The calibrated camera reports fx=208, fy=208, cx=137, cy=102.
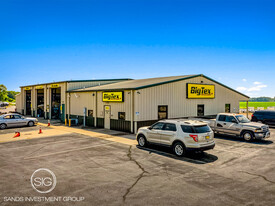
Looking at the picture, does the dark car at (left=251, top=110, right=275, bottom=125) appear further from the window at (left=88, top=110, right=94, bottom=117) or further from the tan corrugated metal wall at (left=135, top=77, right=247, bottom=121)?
the window at (left=88, top=110, right=94, bottom=117)

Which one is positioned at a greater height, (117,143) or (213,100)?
(213,100)

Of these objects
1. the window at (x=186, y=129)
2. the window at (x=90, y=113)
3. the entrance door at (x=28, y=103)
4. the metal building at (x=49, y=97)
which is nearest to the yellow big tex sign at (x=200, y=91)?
the window at (x=90, y=113)

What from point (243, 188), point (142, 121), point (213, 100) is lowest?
point (243, 188)

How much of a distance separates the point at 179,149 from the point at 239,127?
6.97 m

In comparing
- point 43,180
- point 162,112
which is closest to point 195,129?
point 43,180

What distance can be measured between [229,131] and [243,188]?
9.66 metres

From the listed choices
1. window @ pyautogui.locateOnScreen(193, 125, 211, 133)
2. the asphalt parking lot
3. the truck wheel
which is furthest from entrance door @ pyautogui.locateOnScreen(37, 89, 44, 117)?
the truck wheel

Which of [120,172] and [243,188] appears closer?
[243,188]

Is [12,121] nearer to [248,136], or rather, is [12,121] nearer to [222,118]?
[222,118]

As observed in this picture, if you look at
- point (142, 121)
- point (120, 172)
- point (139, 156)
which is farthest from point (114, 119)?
point (120, 172)

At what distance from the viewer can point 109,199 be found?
6.18 m

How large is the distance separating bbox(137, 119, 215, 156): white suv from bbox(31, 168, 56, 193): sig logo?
6046 millimetres

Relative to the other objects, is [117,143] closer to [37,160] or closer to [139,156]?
[139,156]

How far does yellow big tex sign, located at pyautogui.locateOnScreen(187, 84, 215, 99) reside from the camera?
2316 cm
